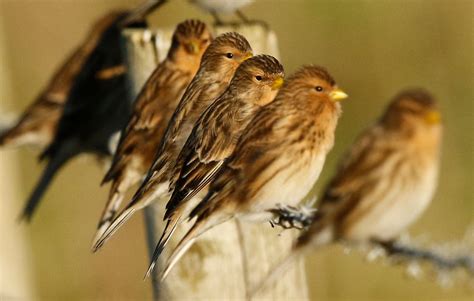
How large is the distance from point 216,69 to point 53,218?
22.9 feet

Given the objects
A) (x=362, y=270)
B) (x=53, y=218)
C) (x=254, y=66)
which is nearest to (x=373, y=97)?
(x=362, y=270)

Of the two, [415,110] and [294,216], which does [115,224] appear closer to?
[294,216]

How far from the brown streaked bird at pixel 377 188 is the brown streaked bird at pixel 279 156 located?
3.16 feet

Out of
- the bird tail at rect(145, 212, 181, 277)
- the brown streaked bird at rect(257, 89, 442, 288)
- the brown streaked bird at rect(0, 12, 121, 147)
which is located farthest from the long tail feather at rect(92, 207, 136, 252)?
the brown streaked bird at rect(0, 12, 121, 147)

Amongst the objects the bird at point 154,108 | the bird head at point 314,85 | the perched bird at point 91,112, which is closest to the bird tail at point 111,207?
the bird at point 154,108

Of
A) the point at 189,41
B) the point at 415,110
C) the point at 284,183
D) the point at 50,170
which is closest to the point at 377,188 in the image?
the point at 415,110

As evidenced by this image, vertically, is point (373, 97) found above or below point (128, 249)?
above

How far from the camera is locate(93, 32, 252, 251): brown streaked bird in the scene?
19.1 feet

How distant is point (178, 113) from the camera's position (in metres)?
5.95

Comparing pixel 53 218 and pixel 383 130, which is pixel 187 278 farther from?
pixel 53 218

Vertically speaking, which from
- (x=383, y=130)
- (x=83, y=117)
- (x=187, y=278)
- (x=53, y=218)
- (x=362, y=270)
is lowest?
(x=53, y=218)

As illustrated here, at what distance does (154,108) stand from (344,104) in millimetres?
6002

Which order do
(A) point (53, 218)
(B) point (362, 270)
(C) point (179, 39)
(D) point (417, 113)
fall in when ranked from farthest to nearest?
(A) point (53, 218)
(B) point (362, 270)
(C) point (179, 39)
(D) point (417, 113)

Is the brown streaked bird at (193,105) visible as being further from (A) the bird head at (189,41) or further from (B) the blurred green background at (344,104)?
(B) the blurred green background at (344,104)
